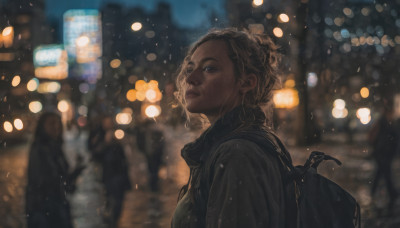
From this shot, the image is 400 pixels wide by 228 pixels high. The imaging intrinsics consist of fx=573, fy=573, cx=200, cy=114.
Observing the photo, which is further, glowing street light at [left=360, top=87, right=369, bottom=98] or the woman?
glowing street light at [left=360, top=87, right=369, bottom=98]

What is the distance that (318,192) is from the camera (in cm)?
177

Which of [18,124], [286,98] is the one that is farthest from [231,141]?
[18,124]

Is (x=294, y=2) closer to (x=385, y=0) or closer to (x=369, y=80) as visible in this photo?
(x=385, y=0)

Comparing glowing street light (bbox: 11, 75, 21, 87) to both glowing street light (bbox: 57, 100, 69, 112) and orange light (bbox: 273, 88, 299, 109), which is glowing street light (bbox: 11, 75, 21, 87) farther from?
glowing street light (bbox: 57, 100, 69, 112)

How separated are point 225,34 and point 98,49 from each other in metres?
91.3

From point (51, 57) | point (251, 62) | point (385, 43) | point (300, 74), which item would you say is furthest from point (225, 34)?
point (51, 57)

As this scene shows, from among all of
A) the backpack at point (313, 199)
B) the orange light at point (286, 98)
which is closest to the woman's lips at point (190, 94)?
the backpack at point (313, 199)

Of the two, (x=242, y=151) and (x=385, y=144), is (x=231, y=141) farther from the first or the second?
(x=385, y=144)

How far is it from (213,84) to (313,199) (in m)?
0.48

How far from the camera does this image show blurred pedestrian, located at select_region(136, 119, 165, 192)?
10.9 m

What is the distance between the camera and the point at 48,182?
5402 millimetres

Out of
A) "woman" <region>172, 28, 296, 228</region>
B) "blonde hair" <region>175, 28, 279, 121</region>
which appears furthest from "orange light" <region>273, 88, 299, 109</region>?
"woman" <region>172, 28, 296, 228</region>

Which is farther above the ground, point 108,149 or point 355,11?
point 355,11

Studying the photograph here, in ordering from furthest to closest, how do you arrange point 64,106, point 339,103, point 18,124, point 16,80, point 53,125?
point 64,106
point 339,103
point 16,80
point 18,124
point 53,125
